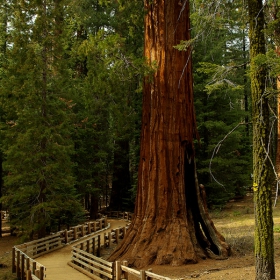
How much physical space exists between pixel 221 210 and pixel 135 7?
14.9 m

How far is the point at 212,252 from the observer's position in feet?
35.3

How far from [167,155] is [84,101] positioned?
328 inches

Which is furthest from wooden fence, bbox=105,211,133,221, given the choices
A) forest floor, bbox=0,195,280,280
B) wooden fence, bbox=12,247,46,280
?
wooden fence, bbox=12,247,46,280

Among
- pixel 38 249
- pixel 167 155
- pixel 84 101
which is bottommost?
pixel 38 249

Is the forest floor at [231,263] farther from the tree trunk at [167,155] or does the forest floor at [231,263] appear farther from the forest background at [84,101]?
the forest background at [84,101]

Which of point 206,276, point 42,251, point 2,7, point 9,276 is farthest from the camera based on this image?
point 2,7

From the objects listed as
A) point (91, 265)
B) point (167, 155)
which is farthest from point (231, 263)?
point (91, 265)

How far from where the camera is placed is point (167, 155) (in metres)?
10.8

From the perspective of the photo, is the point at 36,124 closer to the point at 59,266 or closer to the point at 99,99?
the point at 59,266

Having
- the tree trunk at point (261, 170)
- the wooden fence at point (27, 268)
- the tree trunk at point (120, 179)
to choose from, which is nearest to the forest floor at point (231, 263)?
the wooden fence at point (27, 268)

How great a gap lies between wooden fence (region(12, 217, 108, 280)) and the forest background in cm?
87

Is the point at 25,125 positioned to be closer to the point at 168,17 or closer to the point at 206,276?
the point at 168,17

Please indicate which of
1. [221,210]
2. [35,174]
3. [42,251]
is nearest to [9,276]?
[42,251]

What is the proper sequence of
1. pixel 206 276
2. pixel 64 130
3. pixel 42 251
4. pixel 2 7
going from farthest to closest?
pixel 2 7, pixel 64 130, pixel 42 251, pixel 206 276
